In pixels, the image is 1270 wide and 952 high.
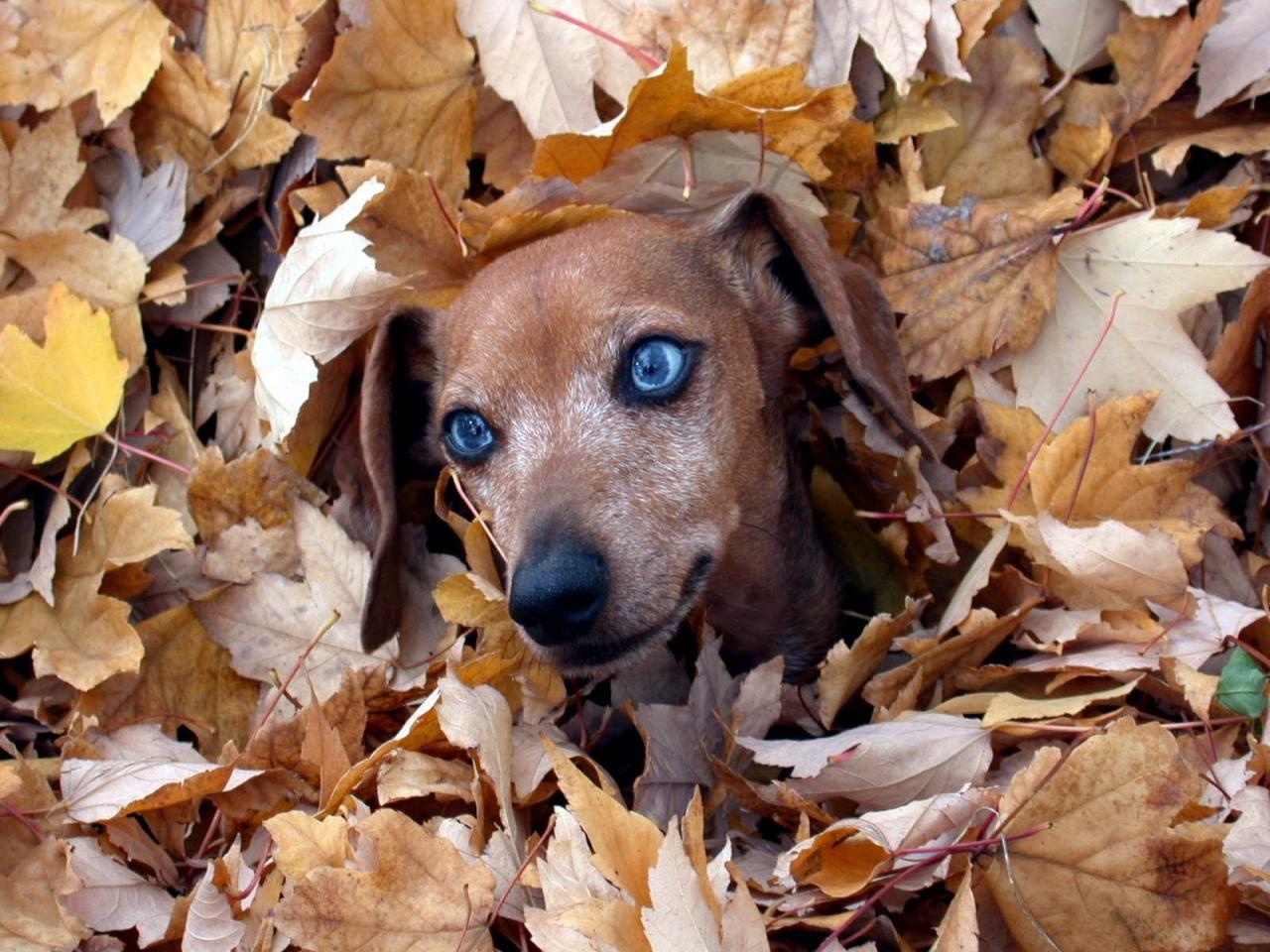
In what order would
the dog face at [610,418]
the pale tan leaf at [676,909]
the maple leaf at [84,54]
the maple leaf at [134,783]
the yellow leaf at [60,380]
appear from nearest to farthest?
the pale tan leaf at [676,909]
the dog face at [610,418]
the maple leaf at [134,783]
the yellow leaf at [60,380]
the maple leaf at [84,54]

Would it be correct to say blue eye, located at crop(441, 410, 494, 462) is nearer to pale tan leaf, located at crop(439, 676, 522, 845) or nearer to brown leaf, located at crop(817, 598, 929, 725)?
pale tan leaf, located at crop(439, 676, 522, 845)

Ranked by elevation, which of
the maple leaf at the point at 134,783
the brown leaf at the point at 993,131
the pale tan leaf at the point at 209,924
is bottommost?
the pale tan leaf at the point at 209,924

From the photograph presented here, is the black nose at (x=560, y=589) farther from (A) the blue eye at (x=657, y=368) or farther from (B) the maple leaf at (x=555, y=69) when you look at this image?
(B) the maple leaf at (x=555, y=69)

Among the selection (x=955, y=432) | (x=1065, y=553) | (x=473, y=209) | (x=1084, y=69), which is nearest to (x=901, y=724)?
(x=1065, y=553)

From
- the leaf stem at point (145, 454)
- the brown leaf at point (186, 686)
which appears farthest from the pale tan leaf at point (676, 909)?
the leaf stem at point (145, 454)

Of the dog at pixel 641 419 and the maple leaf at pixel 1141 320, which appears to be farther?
the maple leaf at pixel 1141 320

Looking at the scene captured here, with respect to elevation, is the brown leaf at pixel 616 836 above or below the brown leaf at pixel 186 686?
above

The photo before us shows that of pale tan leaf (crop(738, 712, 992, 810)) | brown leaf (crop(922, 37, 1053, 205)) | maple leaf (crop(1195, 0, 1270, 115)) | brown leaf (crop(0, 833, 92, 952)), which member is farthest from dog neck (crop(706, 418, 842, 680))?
brown leaf (crop(0, 833, 92, 952))

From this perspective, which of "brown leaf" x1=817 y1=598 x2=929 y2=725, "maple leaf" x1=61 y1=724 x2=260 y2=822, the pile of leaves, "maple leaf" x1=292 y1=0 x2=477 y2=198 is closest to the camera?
the pile of leaves
